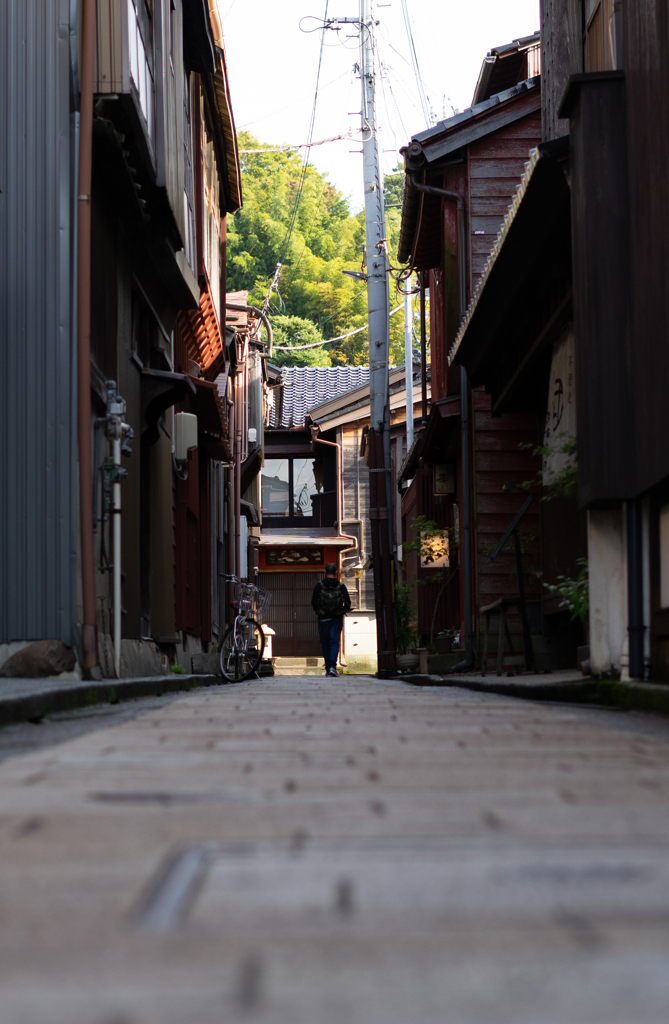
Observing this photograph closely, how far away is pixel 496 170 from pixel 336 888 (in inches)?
593

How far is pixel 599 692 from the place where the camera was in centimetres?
657

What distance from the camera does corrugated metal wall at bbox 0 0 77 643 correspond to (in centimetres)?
801

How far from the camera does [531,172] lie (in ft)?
26.0

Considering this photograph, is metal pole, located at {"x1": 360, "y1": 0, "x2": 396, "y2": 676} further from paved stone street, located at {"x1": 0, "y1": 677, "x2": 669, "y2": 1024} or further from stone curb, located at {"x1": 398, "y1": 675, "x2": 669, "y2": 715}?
paved stone street, located at {"x1": 0, "y1": 677, "x2": 669, "y2": 1024}

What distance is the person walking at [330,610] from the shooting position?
1750 cm

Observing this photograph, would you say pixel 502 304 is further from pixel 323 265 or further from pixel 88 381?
pixel 323 265

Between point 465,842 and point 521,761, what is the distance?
4.19 feet

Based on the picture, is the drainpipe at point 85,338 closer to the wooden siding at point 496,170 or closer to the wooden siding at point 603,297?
the wooden siding at point 603,297

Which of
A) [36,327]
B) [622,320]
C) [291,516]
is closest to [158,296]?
[36,327]

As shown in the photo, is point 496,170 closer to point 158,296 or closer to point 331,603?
point 158,296

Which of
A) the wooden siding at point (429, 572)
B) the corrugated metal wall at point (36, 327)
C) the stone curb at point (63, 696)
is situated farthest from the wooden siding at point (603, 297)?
the wooden siding at point (429, 572)

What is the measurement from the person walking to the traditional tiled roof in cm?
1810

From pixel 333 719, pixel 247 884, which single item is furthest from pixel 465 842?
pixel 333 719

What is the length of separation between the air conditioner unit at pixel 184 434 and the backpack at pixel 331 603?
4.26 metres
